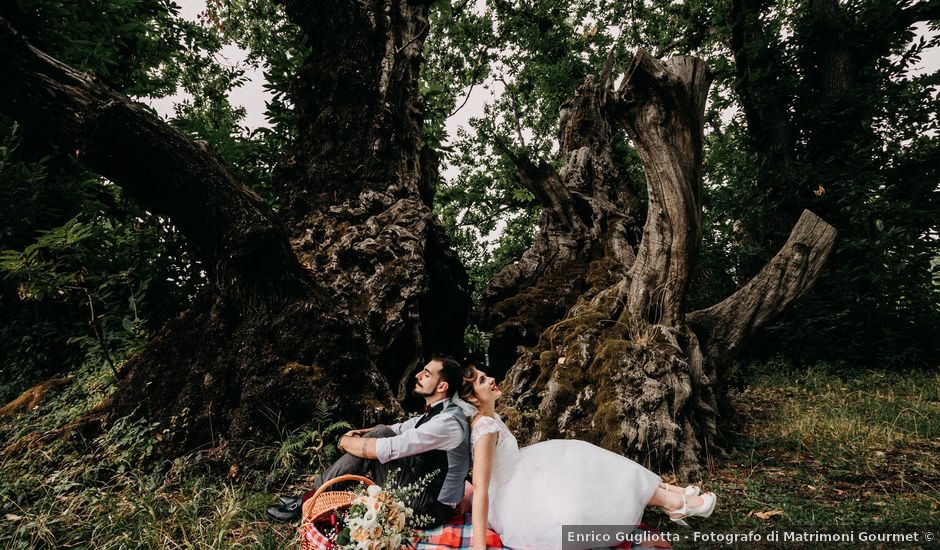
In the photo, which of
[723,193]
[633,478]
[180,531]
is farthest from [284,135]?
[723,193]

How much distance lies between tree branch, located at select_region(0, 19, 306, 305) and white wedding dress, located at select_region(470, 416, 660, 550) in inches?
105

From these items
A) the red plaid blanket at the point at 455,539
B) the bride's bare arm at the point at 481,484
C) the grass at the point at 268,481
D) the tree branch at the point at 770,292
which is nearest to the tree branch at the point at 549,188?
the tree branch at the point at 770,292

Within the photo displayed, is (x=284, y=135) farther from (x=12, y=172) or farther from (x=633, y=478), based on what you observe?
(x=633, y=478)

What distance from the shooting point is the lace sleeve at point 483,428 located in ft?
9.82

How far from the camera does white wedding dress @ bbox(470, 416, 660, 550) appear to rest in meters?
2.67

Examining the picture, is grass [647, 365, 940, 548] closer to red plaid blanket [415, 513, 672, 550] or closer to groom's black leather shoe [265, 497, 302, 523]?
red plaid blanket [415, 513, 672, 550]

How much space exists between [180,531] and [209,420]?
127 centimetres

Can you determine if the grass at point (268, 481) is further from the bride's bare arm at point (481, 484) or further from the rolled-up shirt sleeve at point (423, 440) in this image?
the bride's bare arm at point (481, 484)

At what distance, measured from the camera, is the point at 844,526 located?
295 centimetres

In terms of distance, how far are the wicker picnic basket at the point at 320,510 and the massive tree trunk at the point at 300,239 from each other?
1.49 metres

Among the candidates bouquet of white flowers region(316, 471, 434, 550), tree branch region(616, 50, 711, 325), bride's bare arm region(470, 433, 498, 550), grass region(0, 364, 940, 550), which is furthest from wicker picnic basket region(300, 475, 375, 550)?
tree branch region(616, 50, 711, 325)

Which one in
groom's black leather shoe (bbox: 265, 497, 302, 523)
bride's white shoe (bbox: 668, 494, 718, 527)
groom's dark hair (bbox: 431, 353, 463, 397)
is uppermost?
groom's dark hair (bbox: 431, 353, 463, 397)

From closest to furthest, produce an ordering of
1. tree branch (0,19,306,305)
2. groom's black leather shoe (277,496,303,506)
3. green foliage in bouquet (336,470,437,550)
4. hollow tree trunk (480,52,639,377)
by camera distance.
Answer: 1. green foliage in bouquet (336,470,437,550)
2. groom's black leather shoe (277,496,303,506)
3. tree branch (0,19,306,305)
4. hollow tree trunk (480,52,639,377)

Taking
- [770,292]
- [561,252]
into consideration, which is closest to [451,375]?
[770,292]
